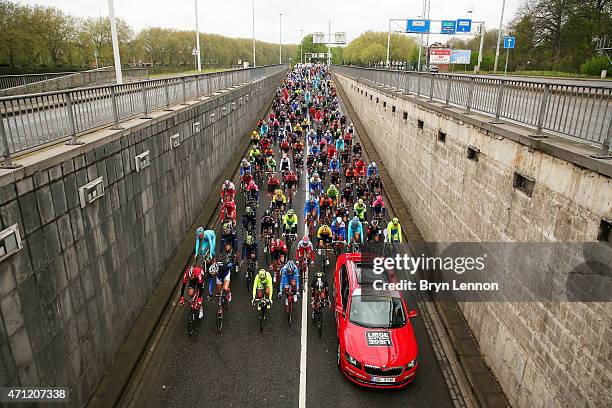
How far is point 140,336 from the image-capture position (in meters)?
9.49

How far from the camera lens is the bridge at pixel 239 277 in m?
6.04

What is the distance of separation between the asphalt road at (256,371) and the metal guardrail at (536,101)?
5.22m

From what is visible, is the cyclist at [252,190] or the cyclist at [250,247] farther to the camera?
the cyclist at [252,190]

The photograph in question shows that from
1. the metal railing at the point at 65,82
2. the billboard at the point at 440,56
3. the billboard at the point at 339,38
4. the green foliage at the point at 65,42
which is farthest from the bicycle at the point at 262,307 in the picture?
the billboard at the point at 339,38

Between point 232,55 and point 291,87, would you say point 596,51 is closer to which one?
point 291,87

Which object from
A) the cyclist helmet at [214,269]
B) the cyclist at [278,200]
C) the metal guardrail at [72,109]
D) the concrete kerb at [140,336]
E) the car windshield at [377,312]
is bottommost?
the concrete kerb at [140,336]

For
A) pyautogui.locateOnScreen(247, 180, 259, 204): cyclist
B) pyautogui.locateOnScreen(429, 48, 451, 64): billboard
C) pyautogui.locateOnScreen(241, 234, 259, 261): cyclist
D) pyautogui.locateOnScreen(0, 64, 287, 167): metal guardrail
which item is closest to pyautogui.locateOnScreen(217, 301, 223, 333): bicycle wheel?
pyautogui.locateOnScreen(241, 234, 259, 261): cyclist

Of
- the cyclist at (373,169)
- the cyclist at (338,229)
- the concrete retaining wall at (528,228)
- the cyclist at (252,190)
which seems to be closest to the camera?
the concrete retaining wall at (528,228)

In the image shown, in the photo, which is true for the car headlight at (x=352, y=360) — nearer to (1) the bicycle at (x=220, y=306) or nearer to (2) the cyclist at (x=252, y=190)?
(1) the bicycle at (x=220, y=306)

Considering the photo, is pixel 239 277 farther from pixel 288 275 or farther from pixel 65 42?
pixel 65 42

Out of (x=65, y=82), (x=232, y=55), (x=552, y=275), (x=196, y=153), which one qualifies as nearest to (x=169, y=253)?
(x=196, y=153)

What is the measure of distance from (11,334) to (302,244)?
7.04m

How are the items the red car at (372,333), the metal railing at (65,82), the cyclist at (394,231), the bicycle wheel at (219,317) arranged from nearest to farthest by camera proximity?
the red car at (372,333)
the bicycle wheel at (219,317)
the cyclist at (394,231)
the metal railing at (65,82)

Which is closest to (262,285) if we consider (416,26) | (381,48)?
(416,26)
